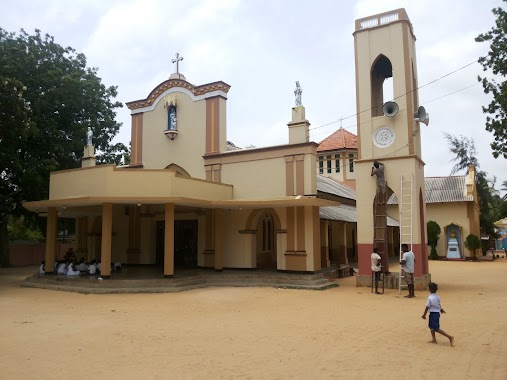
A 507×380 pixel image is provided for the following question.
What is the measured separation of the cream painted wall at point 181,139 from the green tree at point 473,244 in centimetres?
1959

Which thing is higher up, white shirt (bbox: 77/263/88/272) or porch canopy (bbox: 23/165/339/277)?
porch canopy (bbox: 23/165/339/277)

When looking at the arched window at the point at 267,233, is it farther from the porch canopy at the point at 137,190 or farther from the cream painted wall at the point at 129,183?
the cream painted wall at the point at 129,183

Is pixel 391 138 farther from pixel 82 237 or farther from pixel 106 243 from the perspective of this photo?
pixel 82 237

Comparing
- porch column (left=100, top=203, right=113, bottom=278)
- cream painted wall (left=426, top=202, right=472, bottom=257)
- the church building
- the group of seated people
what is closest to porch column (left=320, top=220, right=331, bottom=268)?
the church building

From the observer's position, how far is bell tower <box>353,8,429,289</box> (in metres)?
14.2

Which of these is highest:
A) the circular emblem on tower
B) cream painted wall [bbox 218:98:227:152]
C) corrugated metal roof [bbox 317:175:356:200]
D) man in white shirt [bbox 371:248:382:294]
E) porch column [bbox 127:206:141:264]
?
cream painted wall [bbox 218:98:227:152]

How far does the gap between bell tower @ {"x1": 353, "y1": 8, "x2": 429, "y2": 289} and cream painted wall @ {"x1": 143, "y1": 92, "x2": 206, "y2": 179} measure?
6573 millimetres

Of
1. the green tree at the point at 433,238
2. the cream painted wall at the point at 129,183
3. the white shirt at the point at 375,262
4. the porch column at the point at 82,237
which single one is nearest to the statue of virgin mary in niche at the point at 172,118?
the cream painted wall at the point at 129,183

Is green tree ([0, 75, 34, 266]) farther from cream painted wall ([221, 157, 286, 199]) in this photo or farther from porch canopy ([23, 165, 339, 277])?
cream painted wall ([221, 157, 286, 199])

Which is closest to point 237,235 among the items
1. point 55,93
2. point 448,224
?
point 55,93

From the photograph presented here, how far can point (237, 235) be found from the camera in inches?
673

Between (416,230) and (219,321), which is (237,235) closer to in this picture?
(416,230)

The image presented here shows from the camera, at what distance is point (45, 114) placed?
1998 cm

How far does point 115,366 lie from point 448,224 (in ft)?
93.9
